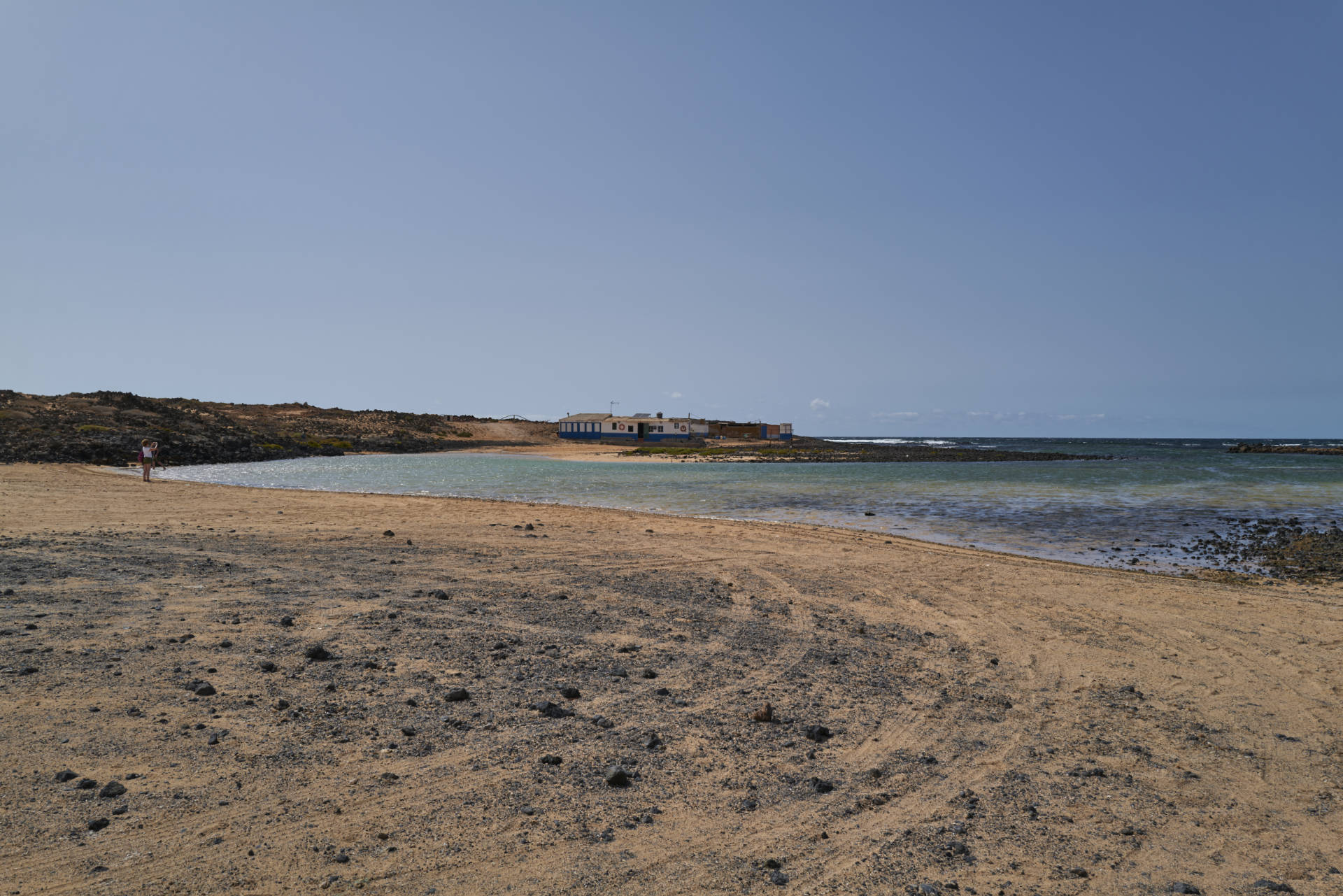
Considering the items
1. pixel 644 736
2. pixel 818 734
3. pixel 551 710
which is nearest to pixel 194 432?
pixel 551 710

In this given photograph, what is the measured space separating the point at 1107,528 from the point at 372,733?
934 inches

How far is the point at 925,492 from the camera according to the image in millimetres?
36469

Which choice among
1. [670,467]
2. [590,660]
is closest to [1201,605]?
[590,660]

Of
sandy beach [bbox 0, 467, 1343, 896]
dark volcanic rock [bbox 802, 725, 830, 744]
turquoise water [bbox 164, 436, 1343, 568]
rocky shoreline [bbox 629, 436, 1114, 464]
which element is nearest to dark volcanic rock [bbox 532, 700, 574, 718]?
sandy beach [bbox 0, 467, 1343, 896]

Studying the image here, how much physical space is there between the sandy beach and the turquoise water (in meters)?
10.1

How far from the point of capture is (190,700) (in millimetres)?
6496

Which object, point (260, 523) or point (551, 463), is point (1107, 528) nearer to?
point (260, 523)

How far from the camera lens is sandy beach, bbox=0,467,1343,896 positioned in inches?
174

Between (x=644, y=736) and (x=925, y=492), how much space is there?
108 feet

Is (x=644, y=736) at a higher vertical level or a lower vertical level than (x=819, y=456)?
lower

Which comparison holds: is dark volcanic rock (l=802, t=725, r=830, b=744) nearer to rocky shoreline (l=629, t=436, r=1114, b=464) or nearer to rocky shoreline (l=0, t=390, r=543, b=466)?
rocky shoreline (l=0, t=390, r=543, b=466)

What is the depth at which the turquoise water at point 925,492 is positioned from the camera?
2247cm

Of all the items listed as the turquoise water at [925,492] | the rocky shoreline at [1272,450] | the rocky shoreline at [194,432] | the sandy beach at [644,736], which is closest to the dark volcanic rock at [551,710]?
the sandy beach at [644,736]

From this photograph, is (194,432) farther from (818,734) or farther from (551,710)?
(818,734)
